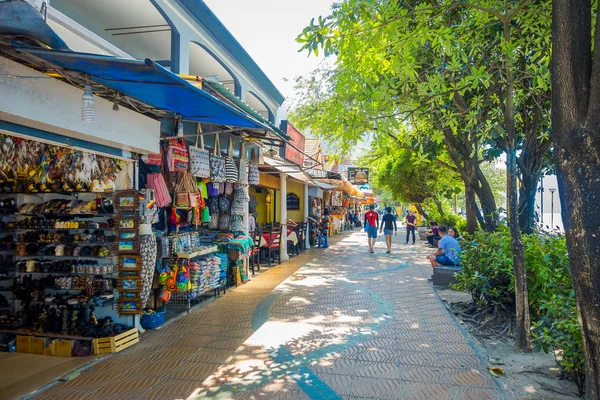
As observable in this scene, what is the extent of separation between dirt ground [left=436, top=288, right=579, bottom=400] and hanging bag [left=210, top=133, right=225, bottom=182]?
5.39m

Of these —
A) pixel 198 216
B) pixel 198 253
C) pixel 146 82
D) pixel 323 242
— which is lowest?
pixel 323 242

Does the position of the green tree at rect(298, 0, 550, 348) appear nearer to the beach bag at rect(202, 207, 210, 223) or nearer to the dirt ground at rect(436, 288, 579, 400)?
the dirt ground at rect(436, 288, 579, 400)

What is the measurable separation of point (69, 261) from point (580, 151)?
6184 millimetres

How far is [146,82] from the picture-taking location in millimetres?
4230

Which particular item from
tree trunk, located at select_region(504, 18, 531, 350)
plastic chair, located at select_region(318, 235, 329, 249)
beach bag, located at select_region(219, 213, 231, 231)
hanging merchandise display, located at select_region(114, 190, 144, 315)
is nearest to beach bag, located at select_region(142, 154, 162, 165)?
hanging merchandise display, located at select_region(114, 190, 144, 315)

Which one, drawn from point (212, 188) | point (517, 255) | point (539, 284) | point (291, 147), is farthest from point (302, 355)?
point (291, 147)

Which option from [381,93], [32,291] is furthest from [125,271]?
[381,93]

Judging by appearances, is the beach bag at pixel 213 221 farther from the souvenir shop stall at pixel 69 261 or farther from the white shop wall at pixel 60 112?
the white shop wall at pixel 60 112

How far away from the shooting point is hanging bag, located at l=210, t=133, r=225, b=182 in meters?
7.98

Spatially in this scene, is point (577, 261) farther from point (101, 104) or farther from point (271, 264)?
point (271, 264)

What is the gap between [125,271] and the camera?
19.0ft

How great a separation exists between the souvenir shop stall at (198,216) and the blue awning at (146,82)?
4.13 feet

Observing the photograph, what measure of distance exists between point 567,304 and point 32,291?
6684mm

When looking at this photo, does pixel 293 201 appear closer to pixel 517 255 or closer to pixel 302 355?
pixel 302 355
